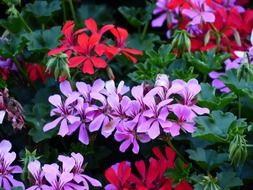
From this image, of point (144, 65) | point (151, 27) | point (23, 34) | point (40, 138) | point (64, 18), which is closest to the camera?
point (40, 138)

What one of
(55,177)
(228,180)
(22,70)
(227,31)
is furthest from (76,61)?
(227,31)

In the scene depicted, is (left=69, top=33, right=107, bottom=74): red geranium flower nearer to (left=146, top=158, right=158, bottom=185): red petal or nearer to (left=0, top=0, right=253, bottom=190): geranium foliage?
(left=0, top=0, right=253, bottom=190): geranium foliage

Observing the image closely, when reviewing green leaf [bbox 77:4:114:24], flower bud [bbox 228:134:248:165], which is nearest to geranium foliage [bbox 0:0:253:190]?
flower bud [bbox 228:134:248:165]

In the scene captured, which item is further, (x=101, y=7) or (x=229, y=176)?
(x=101, y=7)

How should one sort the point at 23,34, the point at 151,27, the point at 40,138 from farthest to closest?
the point at 151,27 → the point at 23,34 → the point at 40,138

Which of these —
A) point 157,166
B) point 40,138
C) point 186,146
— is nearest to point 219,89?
point 186,146

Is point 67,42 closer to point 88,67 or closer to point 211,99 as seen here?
point 88,67

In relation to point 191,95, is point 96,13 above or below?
below

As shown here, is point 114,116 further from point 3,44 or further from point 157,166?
point 3,44
